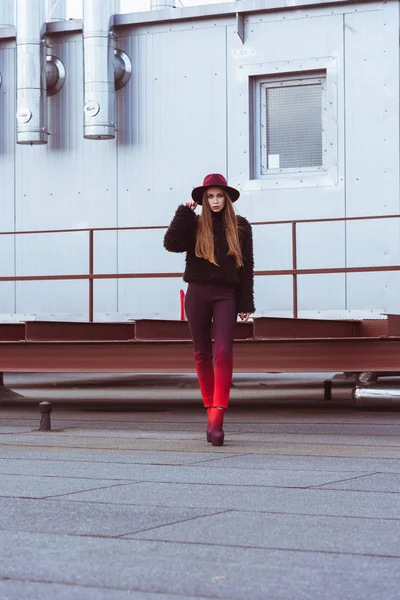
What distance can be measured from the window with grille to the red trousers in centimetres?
386

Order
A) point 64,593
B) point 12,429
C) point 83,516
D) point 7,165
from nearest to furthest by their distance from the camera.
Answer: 1. point 64,593
2. point 83,516
3. point 12,429
4. point 7,165

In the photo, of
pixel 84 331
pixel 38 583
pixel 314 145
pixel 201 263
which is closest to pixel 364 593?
pixel 38 583

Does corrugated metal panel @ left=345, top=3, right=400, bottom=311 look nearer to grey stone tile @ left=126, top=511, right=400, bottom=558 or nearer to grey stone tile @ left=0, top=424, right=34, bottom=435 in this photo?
grey stone tile @ left=0, top=424, right=34, bottom=435

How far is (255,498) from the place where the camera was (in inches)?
176

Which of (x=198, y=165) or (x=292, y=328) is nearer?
(x=292, y=328)

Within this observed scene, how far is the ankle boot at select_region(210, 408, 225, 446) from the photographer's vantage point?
6.51m

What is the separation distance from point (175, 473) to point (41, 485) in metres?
0.72

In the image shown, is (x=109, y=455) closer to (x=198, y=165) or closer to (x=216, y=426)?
(x=216, y=426)

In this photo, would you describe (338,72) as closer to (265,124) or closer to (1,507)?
(265,124)

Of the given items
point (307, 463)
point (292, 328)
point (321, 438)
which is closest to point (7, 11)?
point (292, 328)

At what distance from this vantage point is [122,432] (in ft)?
25.4

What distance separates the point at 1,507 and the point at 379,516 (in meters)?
1.48

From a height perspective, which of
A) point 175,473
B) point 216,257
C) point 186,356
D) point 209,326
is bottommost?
point 175,473

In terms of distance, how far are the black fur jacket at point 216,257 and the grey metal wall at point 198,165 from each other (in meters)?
3.33
